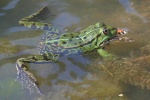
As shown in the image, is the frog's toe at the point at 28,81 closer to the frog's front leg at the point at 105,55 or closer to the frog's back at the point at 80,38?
the frog's back at the point at 80,38

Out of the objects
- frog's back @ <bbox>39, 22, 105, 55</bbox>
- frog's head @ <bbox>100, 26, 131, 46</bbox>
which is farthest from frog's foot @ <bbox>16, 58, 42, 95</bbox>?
frog's head @ <bbox>100, 26, 131, 46</bbox>

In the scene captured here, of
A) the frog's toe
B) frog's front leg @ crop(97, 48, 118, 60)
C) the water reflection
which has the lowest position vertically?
the frog's toe

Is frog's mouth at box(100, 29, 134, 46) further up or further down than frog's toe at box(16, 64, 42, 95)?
further up

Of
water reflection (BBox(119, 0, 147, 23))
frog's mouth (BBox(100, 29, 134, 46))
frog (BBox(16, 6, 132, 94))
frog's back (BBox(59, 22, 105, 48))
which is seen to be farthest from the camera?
water reflection (BBox(119, 0, 147, 23))

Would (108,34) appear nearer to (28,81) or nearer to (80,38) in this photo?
(80,38)

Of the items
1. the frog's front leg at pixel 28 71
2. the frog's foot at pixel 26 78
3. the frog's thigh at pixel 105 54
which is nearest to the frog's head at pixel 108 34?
the frog's thigh at pixel 105 54

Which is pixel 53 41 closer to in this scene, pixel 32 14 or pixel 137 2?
→ pixel 32 14

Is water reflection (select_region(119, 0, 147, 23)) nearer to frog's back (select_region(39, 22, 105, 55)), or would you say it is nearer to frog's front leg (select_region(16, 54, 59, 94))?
frog's back (select_region(39, 22, 105, 55))

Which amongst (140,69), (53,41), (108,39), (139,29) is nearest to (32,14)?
(53,41)

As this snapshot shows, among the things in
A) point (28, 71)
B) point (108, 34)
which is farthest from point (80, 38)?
point (28, 71)

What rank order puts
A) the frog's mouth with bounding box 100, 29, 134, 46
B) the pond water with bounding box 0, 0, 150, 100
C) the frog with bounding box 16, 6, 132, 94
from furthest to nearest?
the frog's mouth with bounding box 100, 29, 134, 46
the frog with bounding box 16, 6, 132, 94
the pond water with bounding box 0, 0, 150, 100
